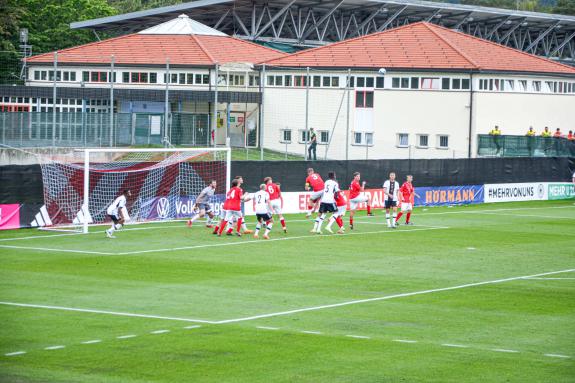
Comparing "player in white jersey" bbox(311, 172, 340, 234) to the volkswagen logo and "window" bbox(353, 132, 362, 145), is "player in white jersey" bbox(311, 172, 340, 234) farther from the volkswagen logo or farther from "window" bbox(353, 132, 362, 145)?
"window" bbox(353, 132, 362, 145)

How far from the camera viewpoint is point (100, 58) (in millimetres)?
65812

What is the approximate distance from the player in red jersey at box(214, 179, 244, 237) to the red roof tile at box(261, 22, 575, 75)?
31403mm

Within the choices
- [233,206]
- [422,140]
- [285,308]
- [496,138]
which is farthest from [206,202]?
[422,140]

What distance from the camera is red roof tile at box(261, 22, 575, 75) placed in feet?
206

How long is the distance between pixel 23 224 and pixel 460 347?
70.5 ft

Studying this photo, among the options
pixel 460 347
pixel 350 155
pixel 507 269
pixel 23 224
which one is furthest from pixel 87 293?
pixel 350 155

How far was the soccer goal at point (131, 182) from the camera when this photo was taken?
3544 centimetres

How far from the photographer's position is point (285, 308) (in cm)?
2027

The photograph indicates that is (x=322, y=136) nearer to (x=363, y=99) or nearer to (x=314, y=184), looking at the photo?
(x=363, y=99)

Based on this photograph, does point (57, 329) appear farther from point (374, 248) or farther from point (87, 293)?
point (374, 248)

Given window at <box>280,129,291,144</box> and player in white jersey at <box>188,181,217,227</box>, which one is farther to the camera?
window at <box>280,129,291,144</box>

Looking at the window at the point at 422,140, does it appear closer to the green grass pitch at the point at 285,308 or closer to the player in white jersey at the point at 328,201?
the green grass pitch at the point at 285,308

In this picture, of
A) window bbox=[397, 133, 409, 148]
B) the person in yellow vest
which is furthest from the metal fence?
window bbox=[397, 133, 409, 148]

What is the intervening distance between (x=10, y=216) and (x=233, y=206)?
7807mm
